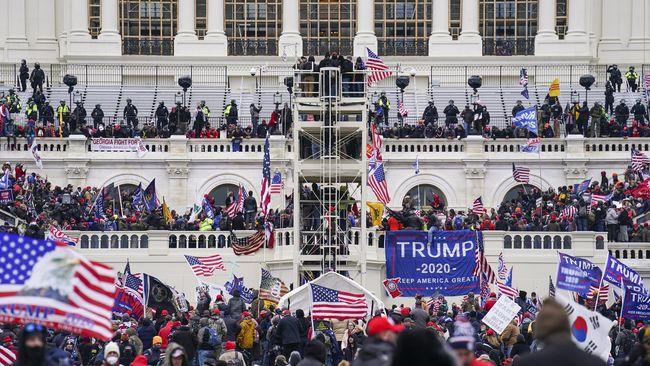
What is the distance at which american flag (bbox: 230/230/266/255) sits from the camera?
58562 mm

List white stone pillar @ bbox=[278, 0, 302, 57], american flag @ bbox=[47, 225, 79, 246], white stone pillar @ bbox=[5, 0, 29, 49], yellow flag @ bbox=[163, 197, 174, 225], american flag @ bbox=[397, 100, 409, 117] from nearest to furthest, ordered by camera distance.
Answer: american flag @ bbox=[47, 225, 79, 246] < yellow flag @ bbox=[163, 197, 174, 225] < american flag @ bbox=[397, 100, 409, 117] < white stone pillar @ bbox=[278, 0, 302, 57] < white stone pillar @ bbox=[5, 0, 29, 49]

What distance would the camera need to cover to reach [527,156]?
69.9m

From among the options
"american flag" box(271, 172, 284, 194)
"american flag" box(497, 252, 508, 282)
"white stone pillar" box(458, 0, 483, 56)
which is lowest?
"american flag" box(497, 252, 508, 282)

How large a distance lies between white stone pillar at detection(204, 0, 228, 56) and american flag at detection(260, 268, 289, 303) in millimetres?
38883

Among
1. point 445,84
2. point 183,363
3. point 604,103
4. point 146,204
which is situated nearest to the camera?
point 183,363

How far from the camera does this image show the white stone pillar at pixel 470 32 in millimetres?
88125

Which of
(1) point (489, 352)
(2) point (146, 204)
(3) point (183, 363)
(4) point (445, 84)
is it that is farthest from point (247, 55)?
(3) point (183, 363)

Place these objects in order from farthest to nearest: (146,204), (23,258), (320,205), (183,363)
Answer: (146,204), (320,205), (183,363), (23,258)

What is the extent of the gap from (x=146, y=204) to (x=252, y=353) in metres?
25.0

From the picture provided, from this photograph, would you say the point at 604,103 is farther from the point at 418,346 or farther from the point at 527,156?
the point at 418,346

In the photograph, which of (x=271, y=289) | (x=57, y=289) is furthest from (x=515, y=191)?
(x=57, y=289)

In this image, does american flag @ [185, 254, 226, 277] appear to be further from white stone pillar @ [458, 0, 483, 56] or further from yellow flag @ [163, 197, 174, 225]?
white stone pillar @ [458, 0, 483, 56]

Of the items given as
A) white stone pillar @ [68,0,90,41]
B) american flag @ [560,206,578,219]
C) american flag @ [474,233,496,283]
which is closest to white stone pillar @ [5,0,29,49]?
white stone pillar @ [68,0,90,41]

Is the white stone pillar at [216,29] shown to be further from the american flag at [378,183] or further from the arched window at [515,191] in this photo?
the american flag at [378,183]
